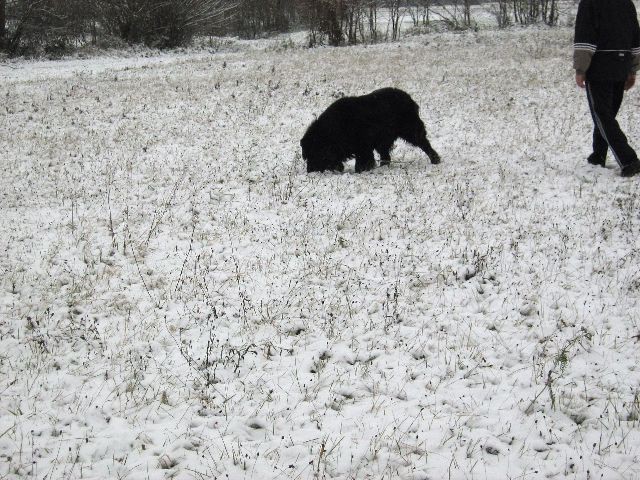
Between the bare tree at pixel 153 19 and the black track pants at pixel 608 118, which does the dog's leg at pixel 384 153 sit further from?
the bare tree at pixel 153 19

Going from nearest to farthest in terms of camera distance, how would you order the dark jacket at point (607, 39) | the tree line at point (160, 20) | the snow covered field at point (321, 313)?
the snow covered field at point (321, 313)
the dark jacket at point (607, 39)
the tree line at point (160, 20)

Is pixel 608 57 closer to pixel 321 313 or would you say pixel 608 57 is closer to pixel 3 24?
pixel 321 313

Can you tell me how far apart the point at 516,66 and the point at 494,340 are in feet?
46.1

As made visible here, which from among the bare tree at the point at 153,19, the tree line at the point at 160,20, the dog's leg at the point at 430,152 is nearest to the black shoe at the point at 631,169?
the dog's leg at the point at 430,152

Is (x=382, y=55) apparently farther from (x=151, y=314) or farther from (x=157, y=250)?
(x=151, y=314)

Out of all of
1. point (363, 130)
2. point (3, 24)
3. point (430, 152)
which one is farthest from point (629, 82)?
point (3, 24)

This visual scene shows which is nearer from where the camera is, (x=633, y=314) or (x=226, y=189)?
(x=633, y=314)

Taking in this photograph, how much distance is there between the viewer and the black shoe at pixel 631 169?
20.2 feet

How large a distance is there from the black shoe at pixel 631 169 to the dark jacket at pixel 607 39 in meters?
1.06

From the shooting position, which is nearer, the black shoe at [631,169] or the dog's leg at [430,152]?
the black shoe at [631,169]

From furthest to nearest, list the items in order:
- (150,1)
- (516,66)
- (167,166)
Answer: (150,1) → (516,66) → (167,166)

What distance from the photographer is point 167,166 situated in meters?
8.42

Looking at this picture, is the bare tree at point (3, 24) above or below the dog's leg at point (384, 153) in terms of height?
above

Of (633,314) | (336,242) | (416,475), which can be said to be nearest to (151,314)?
(336,242)
